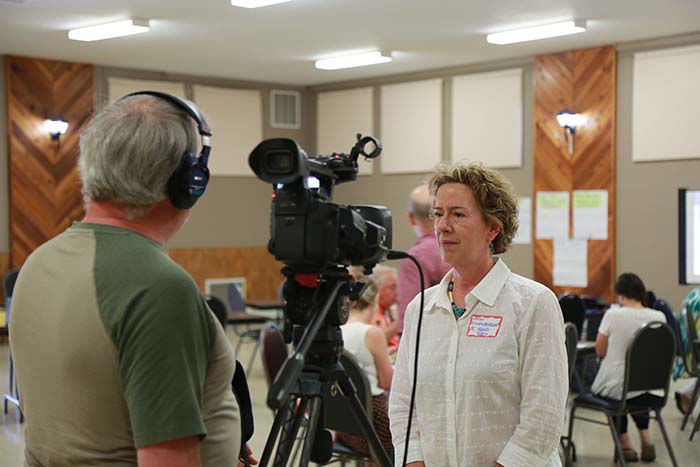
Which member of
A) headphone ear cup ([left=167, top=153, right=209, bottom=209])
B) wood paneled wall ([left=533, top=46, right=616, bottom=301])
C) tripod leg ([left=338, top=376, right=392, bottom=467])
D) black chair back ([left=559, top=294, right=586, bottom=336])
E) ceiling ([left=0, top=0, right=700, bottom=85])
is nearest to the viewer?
headphone ear cup ([left=167, top=153, right=209, bottom=209])

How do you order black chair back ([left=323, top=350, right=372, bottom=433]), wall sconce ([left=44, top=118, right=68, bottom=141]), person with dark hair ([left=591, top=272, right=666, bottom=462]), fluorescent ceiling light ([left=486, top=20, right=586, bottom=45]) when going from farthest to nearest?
wall sconce ([left=44, top=118, right=68, bottom=141]) → fluorescent ceiling light ([left=486, top=20, right=586, bottom=45]) → person with dark hair ([left=591, top=272, right=666, bottom=462]) → black chair back ([left=323, top=350, right=372, bottom=433])

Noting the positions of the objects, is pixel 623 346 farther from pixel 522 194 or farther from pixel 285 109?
pixel 285 109

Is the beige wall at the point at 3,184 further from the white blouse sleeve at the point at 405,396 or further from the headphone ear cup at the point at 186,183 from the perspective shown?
the headphone ear cup at the point at 186,183

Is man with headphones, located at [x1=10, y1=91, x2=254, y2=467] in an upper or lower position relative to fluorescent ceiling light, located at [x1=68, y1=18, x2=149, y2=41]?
lower

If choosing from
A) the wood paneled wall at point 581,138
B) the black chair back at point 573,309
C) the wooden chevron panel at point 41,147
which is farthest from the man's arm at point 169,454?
the wooden chevron panel at point 41,147

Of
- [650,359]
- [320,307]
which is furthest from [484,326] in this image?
[650,359]

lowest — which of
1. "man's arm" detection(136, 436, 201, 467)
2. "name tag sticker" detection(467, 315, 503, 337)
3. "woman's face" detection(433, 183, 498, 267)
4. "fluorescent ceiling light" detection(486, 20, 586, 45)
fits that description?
"man's arm" detection(136, 436, 201, 467)

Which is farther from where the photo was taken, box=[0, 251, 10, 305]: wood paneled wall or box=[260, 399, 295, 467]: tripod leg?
box=[0, 251, 10, 305]: wood paneled wall

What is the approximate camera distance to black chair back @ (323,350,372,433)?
13.0ft

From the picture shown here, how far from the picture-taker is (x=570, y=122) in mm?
10688

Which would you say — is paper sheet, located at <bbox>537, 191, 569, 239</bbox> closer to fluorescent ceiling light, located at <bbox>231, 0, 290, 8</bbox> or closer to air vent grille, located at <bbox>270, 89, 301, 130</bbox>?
air vent grille, located at <bbox>270, 89, 301, 130</bbox>

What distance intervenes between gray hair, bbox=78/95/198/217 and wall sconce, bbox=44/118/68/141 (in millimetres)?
10841

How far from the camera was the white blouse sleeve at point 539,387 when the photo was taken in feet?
7.61

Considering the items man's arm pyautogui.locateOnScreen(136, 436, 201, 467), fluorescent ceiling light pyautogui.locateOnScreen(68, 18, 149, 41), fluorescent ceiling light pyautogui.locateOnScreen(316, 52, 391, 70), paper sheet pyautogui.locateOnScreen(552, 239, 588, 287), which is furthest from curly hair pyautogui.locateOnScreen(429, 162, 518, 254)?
fluorescent ceiling light pyautogui.locateOnScreen(316, 52, 391, 70)
